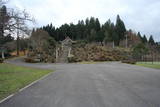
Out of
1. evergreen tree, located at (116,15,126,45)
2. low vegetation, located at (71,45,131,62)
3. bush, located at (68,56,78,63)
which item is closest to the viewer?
bush, located at (68,56,78,63)

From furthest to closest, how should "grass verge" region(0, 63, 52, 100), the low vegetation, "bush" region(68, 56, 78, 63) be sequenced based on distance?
the low vegetation
"bush" region(68, 56, 78, 63)
"grass verge" region(0, 63, 52, 100)

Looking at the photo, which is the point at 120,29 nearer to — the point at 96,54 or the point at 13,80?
the point at 96,54

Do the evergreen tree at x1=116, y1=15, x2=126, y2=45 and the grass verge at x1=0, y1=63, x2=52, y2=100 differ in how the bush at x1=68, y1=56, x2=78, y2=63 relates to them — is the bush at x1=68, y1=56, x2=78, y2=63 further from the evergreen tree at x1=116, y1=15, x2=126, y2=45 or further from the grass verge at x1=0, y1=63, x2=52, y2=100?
the evergreen tree at x1=116, y1=15, x2=126, y2=45

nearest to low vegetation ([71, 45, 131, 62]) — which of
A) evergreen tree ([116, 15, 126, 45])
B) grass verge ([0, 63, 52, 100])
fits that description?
evergreen tree ([116, 15, 126, 45])

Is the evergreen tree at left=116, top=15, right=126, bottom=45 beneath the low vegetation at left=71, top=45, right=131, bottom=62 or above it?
above

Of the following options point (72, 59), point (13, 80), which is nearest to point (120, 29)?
point (72, 59)

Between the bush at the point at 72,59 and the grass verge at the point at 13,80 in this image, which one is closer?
the grass verge at the point at 13,80

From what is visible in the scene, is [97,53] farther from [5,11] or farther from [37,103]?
[37,103]

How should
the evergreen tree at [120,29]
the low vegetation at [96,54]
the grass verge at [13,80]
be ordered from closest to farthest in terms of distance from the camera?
the grass verge at [13,80]
the low vegetation at [96,54]
the evergreen tree at [120,29]

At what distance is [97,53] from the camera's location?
159 feet

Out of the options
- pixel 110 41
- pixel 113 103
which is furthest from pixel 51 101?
pixel 110 41

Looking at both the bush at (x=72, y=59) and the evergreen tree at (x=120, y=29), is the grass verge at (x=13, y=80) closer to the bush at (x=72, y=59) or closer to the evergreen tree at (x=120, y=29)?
the bush at (x=72, y=59)

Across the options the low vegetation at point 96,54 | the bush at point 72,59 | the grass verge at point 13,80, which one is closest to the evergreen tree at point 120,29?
the low vegetation at point 96,54

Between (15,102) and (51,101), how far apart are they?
3.82 ft
